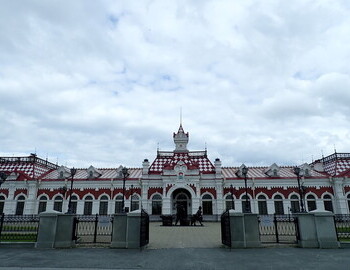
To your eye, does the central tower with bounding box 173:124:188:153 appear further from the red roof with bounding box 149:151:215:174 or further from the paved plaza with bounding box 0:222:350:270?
the paved plaza with bounding box 0:222:350:270

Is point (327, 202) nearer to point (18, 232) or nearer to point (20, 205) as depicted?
point (18, 232)

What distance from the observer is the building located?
31.5 meters

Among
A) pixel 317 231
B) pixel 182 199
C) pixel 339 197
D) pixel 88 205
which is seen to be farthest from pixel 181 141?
pixel 317 231

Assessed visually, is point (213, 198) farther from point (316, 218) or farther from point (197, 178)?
point (316, 218)

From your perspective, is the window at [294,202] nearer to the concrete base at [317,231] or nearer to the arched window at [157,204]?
the arched window at [157,204]

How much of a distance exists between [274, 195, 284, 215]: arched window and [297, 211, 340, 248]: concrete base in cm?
2176

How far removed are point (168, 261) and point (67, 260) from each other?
11.4 feet

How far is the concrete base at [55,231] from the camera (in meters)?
11.5

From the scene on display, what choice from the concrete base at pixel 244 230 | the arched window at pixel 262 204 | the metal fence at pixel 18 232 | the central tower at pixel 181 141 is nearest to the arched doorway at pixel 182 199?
the central tower at pixel 181 141

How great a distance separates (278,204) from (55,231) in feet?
91.6

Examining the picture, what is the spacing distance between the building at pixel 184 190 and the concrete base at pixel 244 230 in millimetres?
19686

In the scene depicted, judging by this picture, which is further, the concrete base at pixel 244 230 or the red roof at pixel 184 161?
the red roof at pixel 184 161

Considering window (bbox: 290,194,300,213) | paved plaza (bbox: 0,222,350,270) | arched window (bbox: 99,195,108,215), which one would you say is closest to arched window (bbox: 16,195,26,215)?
arched window (bbox: 99,195,108,215)

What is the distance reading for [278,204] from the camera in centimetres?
3212
